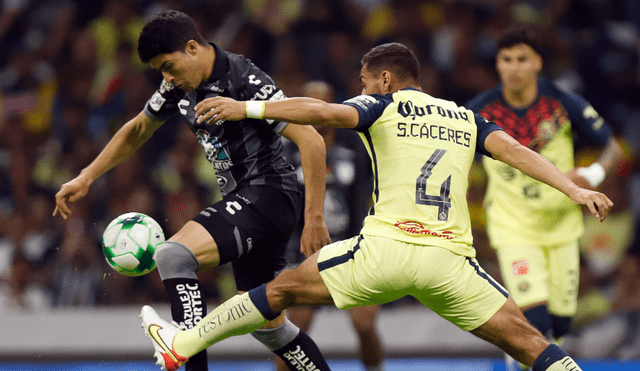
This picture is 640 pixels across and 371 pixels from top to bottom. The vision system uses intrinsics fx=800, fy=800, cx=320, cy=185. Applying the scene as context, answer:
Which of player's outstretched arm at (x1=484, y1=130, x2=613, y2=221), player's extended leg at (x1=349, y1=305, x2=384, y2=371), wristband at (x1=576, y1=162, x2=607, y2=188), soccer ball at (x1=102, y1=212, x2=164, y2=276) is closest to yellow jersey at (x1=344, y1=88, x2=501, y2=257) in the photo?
player's outstretched arm at (x1=484, y1=130, x2=613, y2=221)

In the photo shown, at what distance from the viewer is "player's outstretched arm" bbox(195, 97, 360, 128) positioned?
135 inches

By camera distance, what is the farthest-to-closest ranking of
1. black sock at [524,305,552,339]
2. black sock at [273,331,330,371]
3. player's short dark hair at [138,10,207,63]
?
black sock at [524,305,552,339] → black sock at [273,331,330,371] → player's short dark hair at [138,10,207,63]

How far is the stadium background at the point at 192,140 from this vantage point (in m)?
7.71

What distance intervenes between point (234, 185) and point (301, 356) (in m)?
1.01

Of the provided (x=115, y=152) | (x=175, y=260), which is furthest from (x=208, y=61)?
(x=175, y=260)

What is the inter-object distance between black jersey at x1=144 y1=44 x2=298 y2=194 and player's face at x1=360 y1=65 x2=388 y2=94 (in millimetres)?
426

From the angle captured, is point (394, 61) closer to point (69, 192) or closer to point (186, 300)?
point (186, 300)

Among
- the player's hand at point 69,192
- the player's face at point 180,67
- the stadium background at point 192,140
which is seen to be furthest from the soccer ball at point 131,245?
the stadium background at point 192,140

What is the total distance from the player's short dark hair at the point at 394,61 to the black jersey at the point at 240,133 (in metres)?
0.50

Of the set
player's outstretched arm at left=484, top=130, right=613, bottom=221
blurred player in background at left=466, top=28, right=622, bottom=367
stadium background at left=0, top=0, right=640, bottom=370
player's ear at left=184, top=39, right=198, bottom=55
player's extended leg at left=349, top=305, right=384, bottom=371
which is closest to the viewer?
player's outstretched arm at left=484, top=130, right=613, bottom=221

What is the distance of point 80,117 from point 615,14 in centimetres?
654

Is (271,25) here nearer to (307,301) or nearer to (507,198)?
(507,198)

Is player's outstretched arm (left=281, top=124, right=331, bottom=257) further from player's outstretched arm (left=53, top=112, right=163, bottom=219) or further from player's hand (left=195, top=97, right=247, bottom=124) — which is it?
player's outstretched arm (left=53, top=112, right=163, bottom=219)

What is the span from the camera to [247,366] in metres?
7.41
